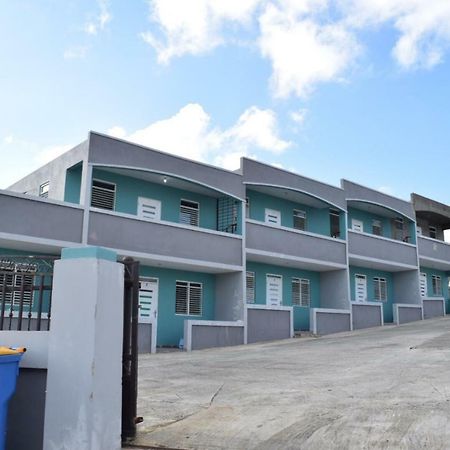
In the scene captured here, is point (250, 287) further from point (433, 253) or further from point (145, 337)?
point (433, 253)

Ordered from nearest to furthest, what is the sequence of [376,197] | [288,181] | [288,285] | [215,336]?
[215,336]
[288,181]
[288,285]
[376,197]

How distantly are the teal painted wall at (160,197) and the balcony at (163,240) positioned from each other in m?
1.22

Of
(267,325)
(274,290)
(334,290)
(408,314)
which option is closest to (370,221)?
(408,314)

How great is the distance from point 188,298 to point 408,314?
12.1 metres

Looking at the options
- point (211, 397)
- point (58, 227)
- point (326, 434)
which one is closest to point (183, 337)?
point (58, 227)

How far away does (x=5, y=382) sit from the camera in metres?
4.66

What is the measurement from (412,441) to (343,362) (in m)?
6.51

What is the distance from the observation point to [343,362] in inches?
451

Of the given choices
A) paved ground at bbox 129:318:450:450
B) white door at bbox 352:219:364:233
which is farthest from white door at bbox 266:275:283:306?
paved ground at bbox 129:318:450:450

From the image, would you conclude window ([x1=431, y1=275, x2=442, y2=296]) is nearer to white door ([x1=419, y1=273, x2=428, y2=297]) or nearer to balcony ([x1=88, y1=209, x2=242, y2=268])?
white door ([x1=419, y1=273, x2=428, y2=297])

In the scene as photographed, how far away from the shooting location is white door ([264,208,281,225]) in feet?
76.1

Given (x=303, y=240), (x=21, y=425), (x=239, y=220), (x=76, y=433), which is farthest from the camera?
(x=303, y=240)

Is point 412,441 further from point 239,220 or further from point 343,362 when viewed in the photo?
point 239,220

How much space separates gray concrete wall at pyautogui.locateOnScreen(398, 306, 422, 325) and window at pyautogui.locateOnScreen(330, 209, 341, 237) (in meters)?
4.77
